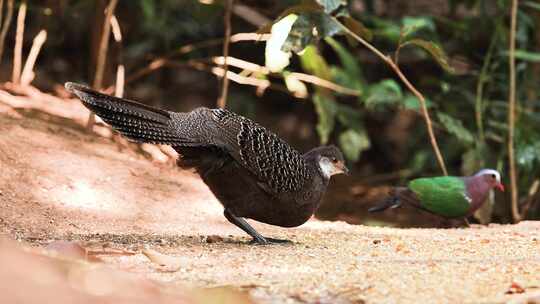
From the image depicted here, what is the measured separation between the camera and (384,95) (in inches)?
329

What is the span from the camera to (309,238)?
218 inches

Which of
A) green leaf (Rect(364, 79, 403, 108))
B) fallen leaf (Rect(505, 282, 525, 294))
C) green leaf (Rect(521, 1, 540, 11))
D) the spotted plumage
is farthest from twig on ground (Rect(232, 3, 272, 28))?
fallen leaf (Rect(505, 282, 525, 294))

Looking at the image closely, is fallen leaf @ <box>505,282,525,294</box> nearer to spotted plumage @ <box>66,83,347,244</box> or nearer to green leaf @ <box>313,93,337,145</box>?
spotted plumage @ <box>66,83,347,244</box>

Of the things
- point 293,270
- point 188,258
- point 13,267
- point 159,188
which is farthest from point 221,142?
point 13,267

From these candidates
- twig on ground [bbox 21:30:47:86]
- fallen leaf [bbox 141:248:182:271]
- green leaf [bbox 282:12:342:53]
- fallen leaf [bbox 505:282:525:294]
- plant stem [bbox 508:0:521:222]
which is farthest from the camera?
twig on ground [bbox 21:30:47:86]

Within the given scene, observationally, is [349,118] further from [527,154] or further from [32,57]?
[32,57]

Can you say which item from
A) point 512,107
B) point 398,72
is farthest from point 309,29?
A: point 512,107

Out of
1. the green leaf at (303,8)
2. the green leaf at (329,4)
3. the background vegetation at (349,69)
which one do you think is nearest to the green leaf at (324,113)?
the background vegetation at (349,69)

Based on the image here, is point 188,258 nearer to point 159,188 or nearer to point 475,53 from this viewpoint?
point 159,188

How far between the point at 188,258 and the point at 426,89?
6262 mm

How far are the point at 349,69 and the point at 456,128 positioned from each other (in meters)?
1.17

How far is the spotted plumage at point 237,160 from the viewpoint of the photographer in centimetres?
479

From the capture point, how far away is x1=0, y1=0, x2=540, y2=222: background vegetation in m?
7.61

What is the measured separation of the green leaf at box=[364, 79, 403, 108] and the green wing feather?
4.01ft
